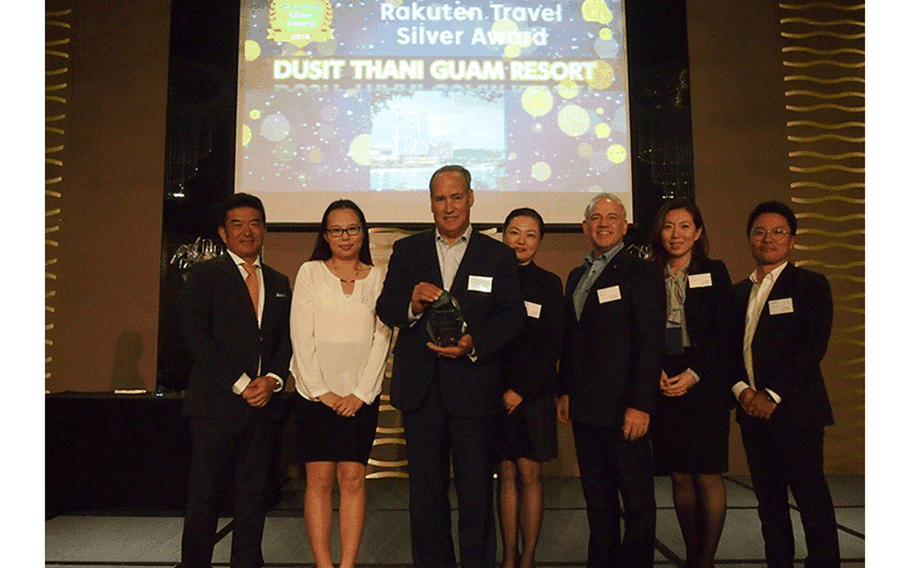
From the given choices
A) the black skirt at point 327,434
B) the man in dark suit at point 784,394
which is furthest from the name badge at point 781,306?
the black skirt at point 327,434

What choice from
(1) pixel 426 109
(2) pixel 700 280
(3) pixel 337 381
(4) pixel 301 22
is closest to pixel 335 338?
(3) pixel 337 381

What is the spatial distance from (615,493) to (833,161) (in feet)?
12.7

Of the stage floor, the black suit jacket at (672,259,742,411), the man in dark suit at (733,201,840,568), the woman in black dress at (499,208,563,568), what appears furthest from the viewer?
the stage floor

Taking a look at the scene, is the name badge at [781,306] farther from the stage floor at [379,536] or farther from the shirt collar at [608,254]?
the stage floor at [379,536]

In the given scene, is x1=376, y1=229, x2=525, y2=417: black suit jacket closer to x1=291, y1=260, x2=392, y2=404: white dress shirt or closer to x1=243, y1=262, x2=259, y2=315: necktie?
x1=291, y1=260, x2=392, y2=404: white dress shirt

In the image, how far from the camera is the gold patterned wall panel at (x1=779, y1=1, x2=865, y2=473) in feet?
16.1

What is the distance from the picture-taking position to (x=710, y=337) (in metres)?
2.52

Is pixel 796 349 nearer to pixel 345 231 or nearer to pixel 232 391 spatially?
pixel 345 231

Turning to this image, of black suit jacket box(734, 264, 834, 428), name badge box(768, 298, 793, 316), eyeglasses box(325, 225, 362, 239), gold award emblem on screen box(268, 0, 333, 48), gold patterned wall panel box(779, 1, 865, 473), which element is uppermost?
gold award emblem on screen box(268, 0, 333, 48)

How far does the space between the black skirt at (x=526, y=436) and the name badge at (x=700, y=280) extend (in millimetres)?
778

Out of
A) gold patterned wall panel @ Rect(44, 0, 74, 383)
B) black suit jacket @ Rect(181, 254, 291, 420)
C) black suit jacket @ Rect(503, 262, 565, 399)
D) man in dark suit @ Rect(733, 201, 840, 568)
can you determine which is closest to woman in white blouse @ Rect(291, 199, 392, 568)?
black suit jacket @ Rect(181, 254, 291, 420)

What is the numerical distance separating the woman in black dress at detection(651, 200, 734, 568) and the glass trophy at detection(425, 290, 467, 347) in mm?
905

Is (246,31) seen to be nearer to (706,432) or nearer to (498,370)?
(498,370)
